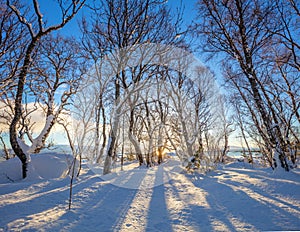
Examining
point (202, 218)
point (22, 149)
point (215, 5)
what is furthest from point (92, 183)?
point (215, 5)

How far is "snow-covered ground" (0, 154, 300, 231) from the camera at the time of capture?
235 centimetres

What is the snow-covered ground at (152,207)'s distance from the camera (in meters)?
2.35

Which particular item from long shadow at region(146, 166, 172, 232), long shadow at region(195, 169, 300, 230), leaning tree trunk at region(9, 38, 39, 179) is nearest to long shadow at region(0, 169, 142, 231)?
long shadow at region(146, 166, 172, 232)

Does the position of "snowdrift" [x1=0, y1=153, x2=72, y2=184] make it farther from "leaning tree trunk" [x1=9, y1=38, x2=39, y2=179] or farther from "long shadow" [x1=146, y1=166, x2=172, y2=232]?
"long shadow" [x1=146, y1=166, x2=172, y2=232]

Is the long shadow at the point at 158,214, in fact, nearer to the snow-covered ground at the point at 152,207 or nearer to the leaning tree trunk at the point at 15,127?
the snow-covered ground at the point at 152,207

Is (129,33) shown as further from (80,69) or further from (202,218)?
(202,218)

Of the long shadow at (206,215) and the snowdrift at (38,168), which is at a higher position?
the snowdrift at (38,168)

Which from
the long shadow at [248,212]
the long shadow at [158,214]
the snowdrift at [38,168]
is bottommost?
the long shadow at [158,214]

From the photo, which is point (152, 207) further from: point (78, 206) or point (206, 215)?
point (78, 206)

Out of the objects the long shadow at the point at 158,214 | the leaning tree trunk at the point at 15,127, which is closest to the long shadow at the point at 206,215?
the long shadow at the point at 158,214

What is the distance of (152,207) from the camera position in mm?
3240

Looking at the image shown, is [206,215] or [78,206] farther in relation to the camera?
[78,206]

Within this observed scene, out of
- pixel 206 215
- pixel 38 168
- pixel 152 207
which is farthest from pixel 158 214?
pixel 38 168

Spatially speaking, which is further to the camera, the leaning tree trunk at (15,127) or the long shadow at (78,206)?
the leaning tree trunk at (15,127)
